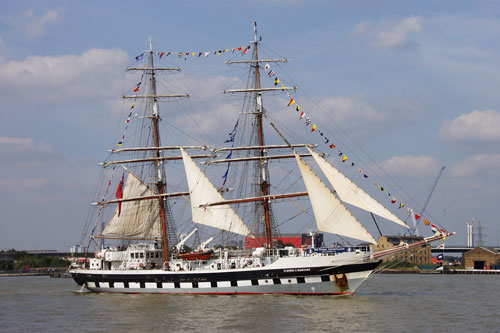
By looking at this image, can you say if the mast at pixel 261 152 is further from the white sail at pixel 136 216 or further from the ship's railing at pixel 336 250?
the white sail at pixel 136 216

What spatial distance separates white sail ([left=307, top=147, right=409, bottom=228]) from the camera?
57.4 m

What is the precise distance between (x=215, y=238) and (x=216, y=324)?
25.2 m

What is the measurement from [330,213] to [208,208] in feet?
49.7

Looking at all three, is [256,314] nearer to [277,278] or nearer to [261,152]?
Answer: [277,278]

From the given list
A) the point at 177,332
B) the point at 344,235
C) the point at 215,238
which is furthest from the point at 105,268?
the point at 177,332

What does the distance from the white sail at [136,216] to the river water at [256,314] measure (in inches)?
397

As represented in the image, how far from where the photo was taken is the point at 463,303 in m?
61.4

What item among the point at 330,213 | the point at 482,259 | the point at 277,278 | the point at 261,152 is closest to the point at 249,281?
the point at 277,278

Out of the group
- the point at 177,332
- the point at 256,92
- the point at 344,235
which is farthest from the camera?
the point at 256,92

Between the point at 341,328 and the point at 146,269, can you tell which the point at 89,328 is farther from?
the point at 146,269

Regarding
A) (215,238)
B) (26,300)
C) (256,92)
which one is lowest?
(26,300)

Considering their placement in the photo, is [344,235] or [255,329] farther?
[344,235]

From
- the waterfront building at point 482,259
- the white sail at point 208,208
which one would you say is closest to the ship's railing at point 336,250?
the white sail at point 208,208

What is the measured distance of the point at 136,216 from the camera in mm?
76438
